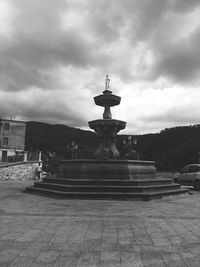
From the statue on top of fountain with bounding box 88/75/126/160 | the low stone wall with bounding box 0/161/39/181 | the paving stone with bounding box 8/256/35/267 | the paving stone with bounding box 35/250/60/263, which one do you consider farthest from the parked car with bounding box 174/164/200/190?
the low stone wall with bounding box 0/161/39/181

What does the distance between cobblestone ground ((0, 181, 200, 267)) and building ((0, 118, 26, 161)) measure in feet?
187

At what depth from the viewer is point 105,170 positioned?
1459 centimetres

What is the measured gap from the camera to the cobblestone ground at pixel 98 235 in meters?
5.16

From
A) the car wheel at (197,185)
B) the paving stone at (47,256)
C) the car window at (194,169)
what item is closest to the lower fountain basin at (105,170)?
the car wheel at (197,185)

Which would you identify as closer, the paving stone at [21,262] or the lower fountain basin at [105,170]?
the paving stone at [21,262]

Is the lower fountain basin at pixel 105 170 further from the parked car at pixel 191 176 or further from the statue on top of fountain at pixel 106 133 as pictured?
the parked car at pixel 191 176

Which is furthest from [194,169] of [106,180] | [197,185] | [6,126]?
[6,126]

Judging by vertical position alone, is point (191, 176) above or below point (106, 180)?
above

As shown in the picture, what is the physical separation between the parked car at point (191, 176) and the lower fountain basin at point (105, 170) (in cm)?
534

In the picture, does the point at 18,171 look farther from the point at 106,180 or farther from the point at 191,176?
the point at 106,180

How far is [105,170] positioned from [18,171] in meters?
26.6

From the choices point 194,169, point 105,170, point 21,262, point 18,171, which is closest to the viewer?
point 21,262

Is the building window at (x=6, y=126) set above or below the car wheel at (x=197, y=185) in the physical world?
above

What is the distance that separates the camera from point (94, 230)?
23.6 feet
